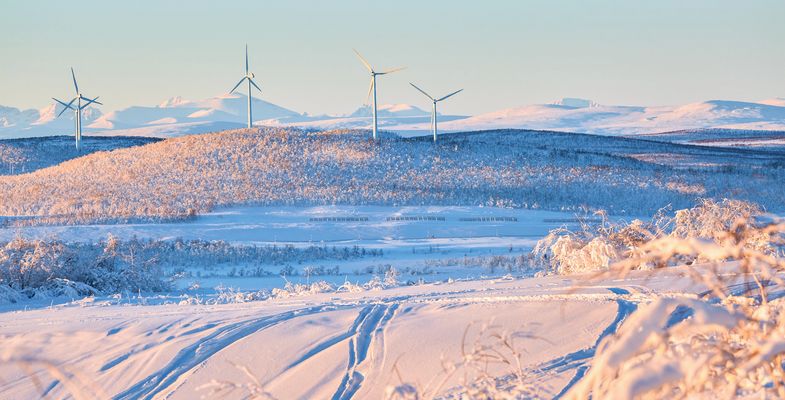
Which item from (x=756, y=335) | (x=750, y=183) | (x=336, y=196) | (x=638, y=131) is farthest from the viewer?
(x=638, y=131)

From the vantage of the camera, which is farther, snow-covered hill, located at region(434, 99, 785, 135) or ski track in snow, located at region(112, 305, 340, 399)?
snow-covered hill, located at region(434, 99, 785, 135)

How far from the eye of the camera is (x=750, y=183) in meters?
39.3

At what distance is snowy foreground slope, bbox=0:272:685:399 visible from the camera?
23.4ft

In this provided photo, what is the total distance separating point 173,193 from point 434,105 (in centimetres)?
2146

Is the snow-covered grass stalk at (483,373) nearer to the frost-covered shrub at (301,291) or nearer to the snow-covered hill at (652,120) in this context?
the frost-covered shrub at (301,291)

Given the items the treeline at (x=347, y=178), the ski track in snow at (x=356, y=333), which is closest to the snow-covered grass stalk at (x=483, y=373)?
the ski track in snow at (x=356, y=333)

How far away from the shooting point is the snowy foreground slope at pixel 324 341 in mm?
7117

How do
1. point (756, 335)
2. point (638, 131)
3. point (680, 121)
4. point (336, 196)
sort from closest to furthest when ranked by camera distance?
1. point (756, 335)
2. point (336, 196)
3. point (638, 131)
4. point (680, 121)

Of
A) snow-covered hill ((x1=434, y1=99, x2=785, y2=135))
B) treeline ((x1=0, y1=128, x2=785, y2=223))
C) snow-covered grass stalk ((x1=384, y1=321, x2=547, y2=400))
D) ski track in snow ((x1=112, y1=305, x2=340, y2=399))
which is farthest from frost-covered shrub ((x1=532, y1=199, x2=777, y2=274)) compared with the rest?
snow-covered hill ((x1=434, y1=99, x2=785, y2=135))

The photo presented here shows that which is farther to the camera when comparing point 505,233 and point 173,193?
point 173,193

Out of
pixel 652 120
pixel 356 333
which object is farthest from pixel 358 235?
pixel 652 120

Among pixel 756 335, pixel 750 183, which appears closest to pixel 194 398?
pixel 756 335

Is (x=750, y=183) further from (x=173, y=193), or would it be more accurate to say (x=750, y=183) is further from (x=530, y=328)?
(x=530, y=328)

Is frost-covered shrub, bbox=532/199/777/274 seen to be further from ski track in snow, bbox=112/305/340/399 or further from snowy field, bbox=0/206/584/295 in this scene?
ski track in snow, bbox=112/305/340/399
